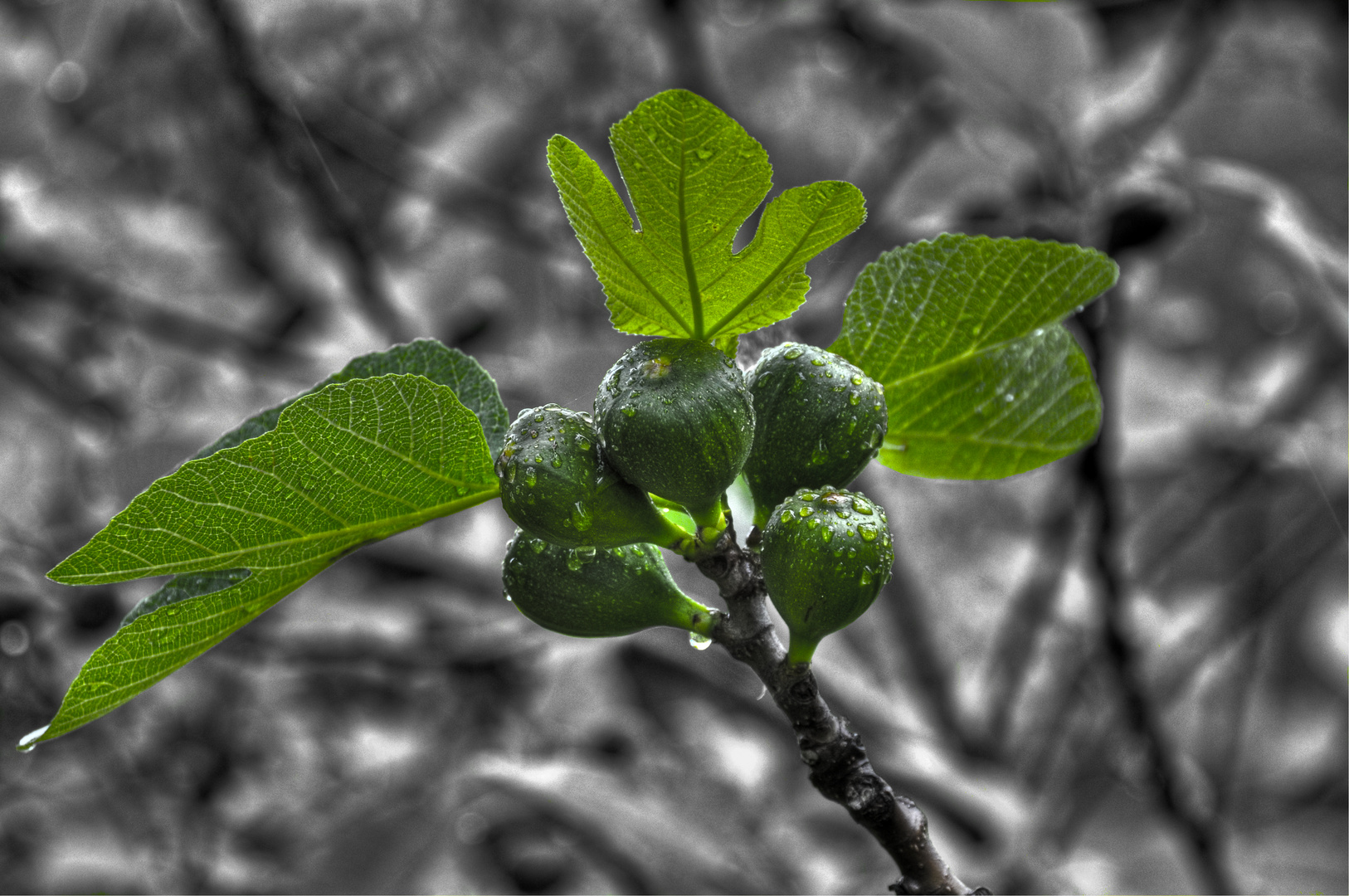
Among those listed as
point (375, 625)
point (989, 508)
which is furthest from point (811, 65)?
point (375, 625)

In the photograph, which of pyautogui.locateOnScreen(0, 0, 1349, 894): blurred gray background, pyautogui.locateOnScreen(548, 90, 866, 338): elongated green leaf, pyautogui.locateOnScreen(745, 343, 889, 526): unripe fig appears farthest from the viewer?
pyautogui.locateOnScreen(0, 0, 1349, 894): blurred gray background

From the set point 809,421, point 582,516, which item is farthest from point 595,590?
point 809,421

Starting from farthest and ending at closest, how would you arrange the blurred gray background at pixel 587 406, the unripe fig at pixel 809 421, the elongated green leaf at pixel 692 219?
1. the blurred gray background at pixel 587 406
2. the unripe fig at pixel 809 421
3. the elongated green leaf at pixel 692 219

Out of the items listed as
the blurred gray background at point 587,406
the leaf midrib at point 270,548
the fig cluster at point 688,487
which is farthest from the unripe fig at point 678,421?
the blurred gray background at point 587,406

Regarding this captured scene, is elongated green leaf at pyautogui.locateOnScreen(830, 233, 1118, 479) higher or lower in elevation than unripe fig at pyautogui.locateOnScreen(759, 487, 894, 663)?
higher

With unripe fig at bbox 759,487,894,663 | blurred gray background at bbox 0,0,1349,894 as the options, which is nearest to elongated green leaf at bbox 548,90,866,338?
unripe fig at bbox 759,487,894,663

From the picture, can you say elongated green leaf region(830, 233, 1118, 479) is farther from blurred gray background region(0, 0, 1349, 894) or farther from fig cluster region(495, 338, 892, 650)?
blurred gray background region(0, 0, 1349, 894)

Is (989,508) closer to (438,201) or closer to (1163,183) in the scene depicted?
(1163,183)

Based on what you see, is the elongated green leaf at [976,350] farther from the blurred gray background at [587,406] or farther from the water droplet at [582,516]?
the blurred gray background at [587,406]
